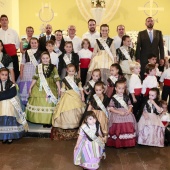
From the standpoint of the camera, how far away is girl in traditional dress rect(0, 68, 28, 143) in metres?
3.96

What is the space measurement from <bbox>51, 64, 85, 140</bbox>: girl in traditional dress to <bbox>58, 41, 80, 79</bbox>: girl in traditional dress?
396 mm

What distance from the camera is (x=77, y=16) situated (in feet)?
28.6

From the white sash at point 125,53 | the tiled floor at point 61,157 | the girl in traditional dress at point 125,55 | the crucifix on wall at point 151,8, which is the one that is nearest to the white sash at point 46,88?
the tiled floor at point 61,157

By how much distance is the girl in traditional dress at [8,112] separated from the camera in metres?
3.96

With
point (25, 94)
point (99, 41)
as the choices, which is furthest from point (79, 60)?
point (25, 94)

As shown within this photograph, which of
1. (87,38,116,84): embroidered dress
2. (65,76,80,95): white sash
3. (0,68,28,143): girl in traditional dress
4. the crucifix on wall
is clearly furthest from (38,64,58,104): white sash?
the crucifix on wall

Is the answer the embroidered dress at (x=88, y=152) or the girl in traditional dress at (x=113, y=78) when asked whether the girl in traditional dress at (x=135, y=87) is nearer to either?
the girl in traditional dress at (x=113, y=78)

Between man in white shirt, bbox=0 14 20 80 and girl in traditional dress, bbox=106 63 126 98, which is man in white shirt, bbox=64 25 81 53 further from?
girl in traditional dress, bbox=106 63 126 98

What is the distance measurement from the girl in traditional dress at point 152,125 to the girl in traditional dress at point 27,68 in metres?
1.68

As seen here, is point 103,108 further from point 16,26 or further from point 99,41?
point 16,26

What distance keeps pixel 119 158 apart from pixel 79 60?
1.82 metres

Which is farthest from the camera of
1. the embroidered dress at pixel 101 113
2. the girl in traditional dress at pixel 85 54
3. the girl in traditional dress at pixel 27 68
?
the girl in traditional dress at pixel 85 54

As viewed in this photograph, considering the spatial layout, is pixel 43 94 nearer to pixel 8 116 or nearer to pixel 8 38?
pixel 8 116

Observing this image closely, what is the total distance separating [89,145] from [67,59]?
5.77 feet
